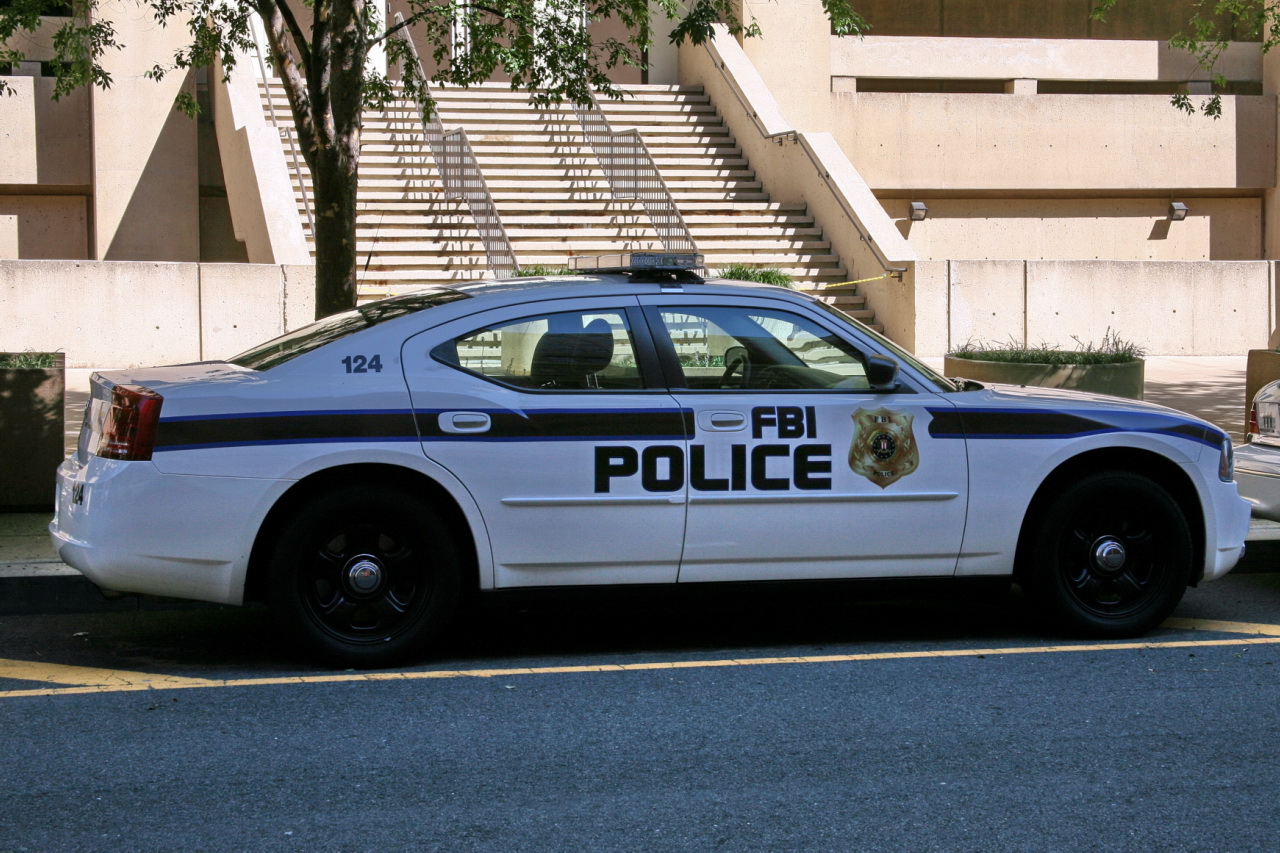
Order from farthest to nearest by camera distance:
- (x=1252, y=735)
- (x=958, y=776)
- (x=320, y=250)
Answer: (x=320, y=250)
(x=1252, y=735)
(x=958, y=776)

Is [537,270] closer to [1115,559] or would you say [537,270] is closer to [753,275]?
[753,275]

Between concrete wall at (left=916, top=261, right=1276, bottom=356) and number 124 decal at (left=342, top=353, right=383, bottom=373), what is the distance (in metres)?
13.6

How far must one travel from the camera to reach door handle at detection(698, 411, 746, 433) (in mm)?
6027

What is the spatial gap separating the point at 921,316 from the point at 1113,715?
1381cm

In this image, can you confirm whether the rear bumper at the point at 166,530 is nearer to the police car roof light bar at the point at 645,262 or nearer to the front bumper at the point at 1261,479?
the police car roof light bar at the point at 645,262

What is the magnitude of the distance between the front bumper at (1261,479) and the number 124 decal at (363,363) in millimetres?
4234

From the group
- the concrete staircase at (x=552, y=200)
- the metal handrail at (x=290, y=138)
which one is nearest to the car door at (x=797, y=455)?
the concrete staircase at (x=552, y=200)

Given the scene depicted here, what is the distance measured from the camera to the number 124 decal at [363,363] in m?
5.90

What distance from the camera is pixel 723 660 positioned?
20.4ft

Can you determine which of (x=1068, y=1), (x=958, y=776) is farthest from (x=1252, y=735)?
(x=1068, y=1)

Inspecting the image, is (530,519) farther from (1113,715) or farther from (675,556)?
(1113,715)

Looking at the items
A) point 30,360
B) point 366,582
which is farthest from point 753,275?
point 366,582

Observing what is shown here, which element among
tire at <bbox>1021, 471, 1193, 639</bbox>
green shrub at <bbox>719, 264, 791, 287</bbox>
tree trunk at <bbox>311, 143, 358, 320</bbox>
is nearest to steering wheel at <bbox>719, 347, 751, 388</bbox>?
tire at <bbox>1021, 471, 1193, 639</bbox>

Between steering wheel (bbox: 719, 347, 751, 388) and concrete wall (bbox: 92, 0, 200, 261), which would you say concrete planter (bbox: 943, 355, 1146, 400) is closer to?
steering wheel (bbox: 719, 347, 751, 388)
